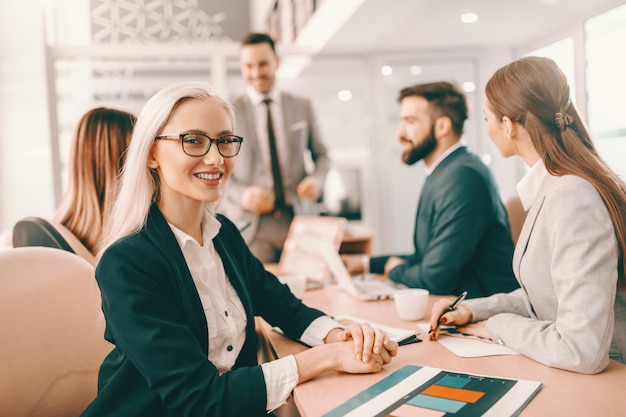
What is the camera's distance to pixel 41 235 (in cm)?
168

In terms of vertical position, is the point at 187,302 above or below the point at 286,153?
below

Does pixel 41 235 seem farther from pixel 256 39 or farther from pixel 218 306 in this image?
pixel 256 39

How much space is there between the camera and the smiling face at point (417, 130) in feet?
7.59

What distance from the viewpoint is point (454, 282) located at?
1.94 meters

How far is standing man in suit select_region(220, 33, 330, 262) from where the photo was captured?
2.66 metres

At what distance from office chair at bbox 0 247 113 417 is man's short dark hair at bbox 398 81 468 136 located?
1.54 metres

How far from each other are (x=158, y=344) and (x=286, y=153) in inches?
80.3

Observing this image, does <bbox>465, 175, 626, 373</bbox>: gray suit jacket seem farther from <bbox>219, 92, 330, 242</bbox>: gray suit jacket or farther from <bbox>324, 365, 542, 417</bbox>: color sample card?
<bbox>219, 92, 330, 242</bbox>: gray suit jacket

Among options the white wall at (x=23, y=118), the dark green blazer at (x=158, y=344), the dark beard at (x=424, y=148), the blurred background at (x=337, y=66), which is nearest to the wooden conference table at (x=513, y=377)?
the dark green blazer at (x=158, y=344)

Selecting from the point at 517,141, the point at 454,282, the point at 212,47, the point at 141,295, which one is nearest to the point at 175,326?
the point at 141,295

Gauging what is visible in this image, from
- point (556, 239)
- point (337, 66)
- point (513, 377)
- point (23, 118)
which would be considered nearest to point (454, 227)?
point (556, 239)

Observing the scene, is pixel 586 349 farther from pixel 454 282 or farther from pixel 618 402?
pixel 454 282

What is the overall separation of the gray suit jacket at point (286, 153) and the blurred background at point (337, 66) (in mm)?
639

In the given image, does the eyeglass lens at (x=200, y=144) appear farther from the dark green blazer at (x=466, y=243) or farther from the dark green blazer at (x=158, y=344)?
the dark green blazer at (x=466, y=243)
